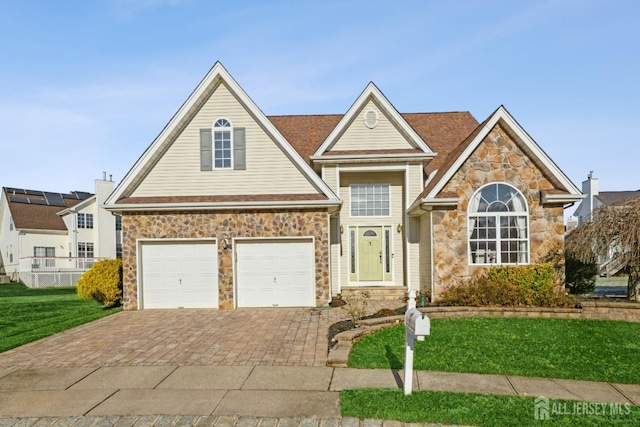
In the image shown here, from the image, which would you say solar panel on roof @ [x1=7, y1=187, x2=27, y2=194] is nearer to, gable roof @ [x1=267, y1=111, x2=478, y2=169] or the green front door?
gable roof @ [x1=267, y1=111, x2=478, y2=169]

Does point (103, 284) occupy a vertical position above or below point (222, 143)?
below

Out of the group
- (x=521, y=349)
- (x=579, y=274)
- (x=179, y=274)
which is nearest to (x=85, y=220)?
(x=179, y=274)

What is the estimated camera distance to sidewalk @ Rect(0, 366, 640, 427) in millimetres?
5879

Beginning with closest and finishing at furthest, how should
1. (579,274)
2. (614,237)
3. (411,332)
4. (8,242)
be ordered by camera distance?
(411,332)
(614,237)
(579,274)
(8,242)

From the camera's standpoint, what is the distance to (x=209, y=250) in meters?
15.1

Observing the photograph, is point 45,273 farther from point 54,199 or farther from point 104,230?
point 54,199

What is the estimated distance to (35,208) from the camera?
40938 mm

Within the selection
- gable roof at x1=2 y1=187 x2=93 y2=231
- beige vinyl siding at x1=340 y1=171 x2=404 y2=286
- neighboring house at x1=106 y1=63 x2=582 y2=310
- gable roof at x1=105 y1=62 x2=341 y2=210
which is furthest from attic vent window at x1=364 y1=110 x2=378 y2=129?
gable roof at x1=2 y1=187 x2=93 y2=231

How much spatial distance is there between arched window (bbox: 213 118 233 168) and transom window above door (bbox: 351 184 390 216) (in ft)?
16.8

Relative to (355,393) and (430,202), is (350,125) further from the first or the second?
(355,393)

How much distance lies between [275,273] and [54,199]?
37761 millimetres

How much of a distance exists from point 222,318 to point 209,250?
9.18ft

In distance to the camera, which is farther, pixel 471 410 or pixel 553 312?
pixel 553 312

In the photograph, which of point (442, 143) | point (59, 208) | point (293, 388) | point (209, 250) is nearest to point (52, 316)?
point (209, 250)
